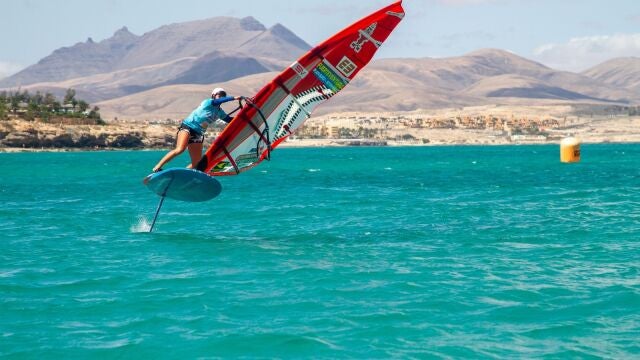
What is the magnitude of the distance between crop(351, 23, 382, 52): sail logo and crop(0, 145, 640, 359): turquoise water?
4715mm

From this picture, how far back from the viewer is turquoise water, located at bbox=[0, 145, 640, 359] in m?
13.5

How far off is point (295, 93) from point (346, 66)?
138 cm

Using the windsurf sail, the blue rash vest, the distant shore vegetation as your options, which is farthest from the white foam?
the distant shore vegetation

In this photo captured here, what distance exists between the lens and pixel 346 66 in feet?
70.8

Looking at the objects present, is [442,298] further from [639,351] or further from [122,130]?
[122,130]

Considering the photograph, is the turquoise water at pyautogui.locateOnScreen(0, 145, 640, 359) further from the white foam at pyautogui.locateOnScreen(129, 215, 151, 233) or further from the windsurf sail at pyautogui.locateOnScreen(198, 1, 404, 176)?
the windsurf sail at pyautogui.locateOnScreen(198, 1, 404, 176)

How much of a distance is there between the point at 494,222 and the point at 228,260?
11439 mm

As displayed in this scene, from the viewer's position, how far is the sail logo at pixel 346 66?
2148 cm

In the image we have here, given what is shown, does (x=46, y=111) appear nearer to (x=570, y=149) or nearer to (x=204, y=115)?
(x=570, y=149)

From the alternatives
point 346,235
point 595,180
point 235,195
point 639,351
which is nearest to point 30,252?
point 346,235

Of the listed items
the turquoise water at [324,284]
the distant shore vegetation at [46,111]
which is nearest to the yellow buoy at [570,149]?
the turquoise water at [324,284]

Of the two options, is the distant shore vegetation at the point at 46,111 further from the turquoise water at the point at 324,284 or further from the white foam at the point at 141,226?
the turquoise water at the point at 324,284

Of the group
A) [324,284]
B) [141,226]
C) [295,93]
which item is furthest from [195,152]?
[141,226]

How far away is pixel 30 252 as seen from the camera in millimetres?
22953
